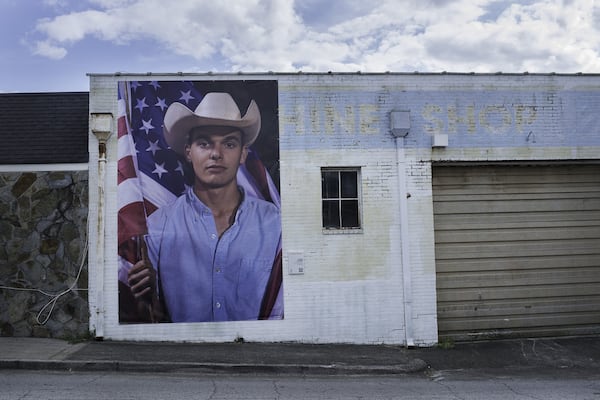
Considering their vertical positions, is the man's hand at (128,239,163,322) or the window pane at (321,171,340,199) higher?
the window pane at (321,171,340,199)

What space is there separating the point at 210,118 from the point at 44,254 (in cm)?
404

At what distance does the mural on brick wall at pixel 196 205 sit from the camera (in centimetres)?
1008

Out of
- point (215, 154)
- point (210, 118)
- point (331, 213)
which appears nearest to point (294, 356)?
point (331, 213)

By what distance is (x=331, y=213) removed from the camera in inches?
418

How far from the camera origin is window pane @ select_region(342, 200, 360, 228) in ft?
34.9

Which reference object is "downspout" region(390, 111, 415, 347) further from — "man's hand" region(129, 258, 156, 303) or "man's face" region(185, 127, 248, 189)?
"man's hand" region(129, 258, 156, 303)

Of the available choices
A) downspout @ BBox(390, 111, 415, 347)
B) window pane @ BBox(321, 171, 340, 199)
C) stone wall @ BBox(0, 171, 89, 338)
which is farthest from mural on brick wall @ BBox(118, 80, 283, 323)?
downspout @ BBox(390, 111, 415, 347)

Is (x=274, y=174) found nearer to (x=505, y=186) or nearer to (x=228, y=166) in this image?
(x=228, y=166)

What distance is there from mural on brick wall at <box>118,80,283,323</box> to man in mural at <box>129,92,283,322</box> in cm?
2

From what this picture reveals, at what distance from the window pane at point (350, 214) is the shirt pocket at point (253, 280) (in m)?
1.70

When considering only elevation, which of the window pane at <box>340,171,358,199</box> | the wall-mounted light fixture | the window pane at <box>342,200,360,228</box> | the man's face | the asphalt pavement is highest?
the wall-mounted light fixture

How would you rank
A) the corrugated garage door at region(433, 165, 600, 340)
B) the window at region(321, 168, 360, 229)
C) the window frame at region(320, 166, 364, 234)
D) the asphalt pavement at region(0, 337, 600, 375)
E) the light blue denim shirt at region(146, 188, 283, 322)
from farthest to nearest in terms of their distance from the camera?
the corrugated garage door at region(433, 165, 600, 340) → the window at region(321, 168, 360, 229) → the window frame at region(320, 166, 364, 234) → the light blue denim shirt at region(146, 188, 283, 322) → the asphalt pavement at region(0, 337, 600, 375)

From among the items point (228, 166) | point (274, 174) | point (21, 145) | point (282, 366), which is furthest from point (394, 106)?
point (21, 145)

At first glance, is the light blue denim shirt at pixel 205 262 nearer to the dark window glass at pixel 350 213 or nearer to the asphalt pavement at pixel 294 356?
the asphalt pavement at pixel 294 356
